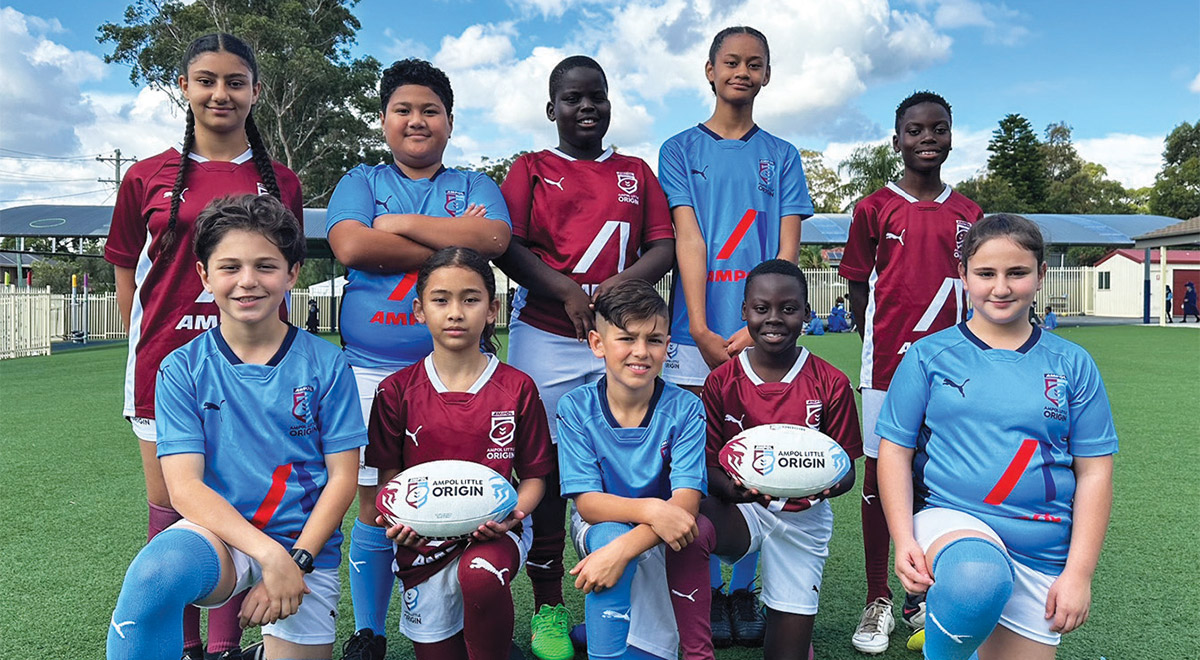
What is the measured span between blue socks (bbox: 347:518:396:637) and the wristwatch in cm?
51

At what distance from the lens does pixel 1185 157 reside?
5053 cm

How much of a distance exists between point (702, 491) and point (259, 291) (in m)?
1.51

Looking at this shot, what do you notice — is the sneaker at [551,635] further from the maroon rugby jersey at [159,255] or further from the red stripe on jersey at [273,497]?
the maroon rugby jersey at [159,255]

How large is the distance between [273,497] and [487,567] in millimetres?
658

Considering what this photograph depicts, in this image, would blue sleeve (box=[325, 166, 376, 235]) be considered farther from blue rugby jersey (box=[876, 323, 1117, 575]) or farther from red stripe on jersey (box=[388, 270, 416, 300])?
blue rugby jersey (box=[876, 323, 1117, 575])

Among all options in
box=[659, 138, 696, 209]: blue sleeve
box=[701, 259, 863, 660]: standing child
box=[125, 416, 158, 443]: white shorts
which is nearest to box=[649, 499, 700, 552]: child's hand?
box=[701, 259, 863, 660]: standing child

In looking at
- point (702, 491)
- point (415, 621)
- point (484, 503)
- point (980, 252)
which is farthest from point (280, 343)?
point (980, 252)

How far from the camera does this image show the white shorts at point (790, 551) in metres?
2.72

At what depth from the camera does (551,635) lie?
2961 mm

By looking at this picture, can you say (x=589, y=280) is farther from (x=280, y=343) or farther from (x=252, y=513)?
(x=252, y=513)

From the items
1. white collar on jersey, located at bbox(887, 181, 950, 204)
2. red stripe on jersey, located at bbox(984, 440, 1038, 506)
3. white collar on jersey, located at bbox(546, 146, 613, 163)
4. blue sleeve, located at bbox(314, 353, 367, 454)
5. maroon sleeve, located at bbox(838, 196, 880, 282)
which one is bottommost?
red stripe on jersey, located at bbox(984, 440, 1038, 506)

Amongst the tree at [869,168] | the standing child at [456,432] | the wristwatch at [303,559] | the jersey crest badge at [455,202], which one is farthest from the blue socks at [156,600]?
the tree at [869,168]

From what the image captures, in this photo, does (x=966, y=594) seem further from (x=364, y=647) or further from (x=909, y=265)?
(x=364, y=647)

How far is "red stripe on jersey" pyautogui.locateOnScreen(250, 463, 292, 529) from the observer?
2.39 meters
